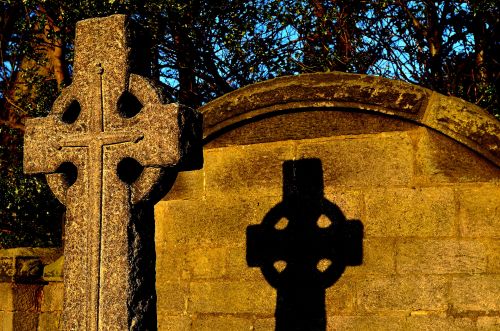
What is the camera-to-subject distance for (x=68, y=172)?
154 inches

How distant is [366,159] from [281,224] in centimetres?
→ 72

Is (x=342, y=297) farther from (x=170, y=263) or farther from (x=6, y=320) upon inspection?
(x=6, y=320)

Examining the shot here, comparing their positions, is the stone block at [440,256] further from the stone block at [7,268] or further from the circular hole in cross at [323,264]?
the stone block at [7,268]

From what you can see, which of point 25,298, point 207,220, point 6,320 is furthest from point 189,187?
point 6,320

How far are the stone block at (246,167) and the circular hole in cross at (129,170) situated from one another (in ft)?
4.91

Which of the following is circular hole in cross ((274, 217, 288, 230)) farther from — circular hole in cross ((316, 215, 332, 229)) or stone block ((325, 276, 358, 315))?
stone block ((325, 276, 358, 315))

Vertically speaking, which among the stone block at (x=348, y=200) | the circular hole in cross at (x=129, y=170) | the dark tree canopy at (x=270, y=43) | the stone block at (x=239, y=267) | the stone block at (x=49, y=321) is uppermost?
the dark tree canopy at (x=270, y=43)

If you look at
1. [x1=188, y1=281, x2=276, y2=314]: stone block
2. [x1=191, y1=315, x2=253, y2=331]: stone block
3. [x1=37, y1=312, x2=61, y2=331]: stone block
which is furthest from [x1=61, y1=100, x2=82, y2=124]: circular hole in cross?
[x1=37, y1=312, x2=61, y2=331]: stone block

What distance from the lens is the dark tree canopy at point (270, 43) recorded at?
9789 millimetres

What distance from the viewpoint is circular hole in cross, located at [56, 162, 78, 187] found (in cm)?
386

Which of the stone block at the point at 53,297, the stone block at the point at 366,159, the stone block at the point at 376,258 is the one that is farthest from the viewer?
the stone block at the point at 53,297

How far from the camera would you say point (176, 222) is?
18.3 ft

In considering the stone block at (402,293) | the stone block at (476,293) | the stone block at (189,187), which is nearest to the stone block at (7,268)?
the stone block at (189,187)

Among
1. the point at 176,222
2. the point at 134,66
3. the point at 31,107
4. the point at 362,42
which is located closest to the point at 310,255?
the point at 176,222
